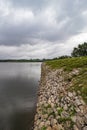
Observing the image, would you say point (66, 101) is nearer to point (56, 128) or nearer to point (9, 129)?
point (56, 128)

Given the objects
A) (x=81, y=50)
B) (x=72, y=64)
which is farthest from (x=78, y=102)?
(x=81, y=50)

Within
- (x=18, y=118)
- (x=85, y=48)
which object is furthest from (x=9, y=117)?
(x=85, y=48)

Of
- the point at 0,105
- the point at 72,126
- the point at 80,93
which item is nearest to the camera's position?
the point at 72,126

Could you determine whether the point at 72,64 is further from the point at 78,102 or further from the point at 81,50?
the point at 81,50

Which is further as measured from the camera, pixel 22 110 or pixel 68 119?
pixel 22 110

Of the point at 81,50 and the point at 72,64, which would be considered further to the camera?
the point at 81,50

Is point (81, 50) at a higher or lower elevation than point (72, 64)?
higher

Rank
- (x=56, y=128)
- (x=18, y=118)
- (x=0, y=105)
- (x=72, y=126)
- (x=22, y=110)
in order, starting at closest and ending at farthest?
1. (x=72, y=126)
2. (x=56, y=128)
3. (x=18, y=118)
4. (x=22, y=110)
5. (x=0, y=105)

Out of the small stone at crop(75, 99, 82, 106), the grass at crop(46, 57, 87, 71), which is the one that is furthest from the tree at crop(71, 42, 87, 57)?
the small stone at crop(75, 99, 82, 106)

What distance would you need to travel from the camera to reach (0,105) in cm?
2027

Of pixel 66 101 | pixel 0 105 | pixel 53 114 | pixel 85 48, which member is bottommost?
pixel 0 105

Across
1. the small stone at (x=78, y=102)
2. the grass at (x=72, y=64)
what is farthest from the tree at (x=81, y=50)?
the small stone at (x=78, y=102)

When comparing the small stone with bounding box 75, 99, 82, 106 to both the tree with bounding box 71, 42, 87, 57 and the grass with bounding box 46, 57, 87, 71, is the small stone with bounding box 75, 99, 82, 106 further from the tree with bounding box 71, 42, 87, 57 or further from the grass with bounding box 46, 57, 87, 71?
the tree with bounding box 71, 42, 87, 57

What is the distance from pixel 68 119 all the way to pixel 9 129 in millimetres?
5689
